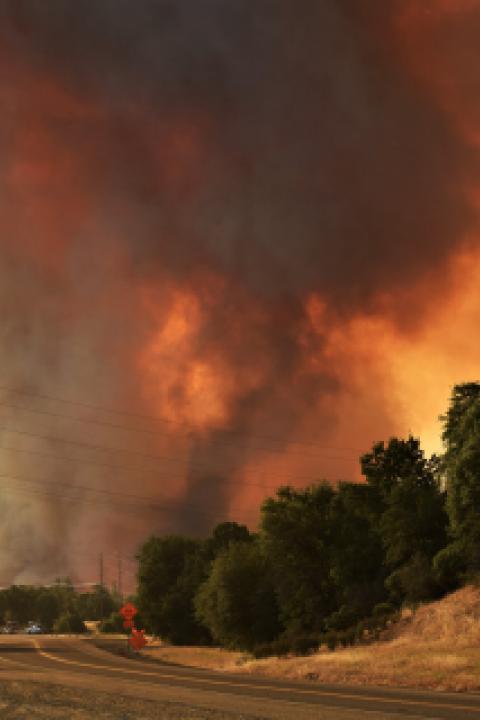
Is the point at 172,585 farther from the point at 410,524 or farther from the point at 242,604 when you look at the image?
the point at 410,524

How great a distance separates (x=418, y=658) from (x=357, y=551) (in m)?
43.9

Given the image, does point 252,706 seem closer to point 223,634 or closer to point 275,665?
point 275,665

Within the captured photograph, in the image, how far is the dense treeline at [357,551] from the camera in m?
69.2

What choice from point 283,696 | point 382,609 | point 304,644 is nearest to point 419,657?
point 283,696

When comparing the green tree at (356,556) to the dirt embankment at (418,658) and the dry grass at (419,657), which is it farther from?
the dry grass at (419,657)

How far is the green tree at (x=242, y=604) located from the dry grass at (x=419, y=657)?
107 feet

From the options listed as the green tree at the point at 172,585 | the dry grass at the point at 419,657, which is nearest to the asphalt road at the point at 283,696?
the dry grass at the point at 419,657

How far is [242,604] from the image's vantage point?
96.9 meters

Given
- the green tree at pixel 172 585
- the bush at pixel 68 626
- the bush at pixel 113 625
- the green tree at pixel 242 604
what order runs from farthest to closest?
the bush at pixel 68 626 → the bush at pixel 113 625 → the green tree at pixel 172 585 → the green tree at pixel 242 604

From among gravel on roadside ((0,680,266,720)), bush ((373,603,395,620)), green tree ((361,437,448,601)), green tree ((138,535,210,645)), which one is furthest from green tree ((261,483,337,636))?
gravel on roadside ((0,680,266,720))

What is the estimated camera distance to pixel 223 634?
96938mm

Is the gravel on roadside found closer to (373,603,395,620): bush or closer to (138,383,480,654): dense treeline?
(138,383,480,654): dense treeline

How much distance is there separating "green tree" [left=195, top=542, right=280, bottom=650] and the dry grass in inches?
1282

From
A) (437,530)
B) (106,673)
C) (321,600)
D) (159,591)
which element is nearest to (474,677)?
(106,673)
